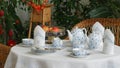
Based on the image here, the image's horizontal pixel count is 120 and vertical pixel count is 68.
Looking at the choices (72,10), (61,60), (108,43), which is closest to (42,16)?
(72,10)

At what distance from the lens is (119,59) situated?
82.0 inches

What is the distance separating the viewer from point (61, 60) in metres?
1.98

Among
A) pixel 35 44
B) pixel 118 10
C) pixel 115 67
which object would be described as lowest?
pixel 115 67

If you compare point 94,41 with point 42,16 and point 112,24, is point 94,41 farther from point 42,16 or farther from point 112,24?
point 42,16

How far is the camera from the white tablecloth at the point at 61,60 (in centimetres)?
197

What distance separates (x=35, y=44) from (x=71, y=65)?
464 mm

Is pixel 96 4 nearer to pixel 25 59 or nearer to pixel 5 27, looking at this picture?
pixel 5 27

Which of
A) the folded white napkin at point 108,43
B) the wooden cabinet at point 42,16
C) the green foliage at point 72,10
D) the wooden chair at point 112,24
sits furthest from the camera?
the green foliage at point 72,10

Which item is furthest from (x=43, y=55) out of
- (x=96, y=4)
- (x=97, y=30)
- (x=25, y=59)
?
(x=96, y=4)

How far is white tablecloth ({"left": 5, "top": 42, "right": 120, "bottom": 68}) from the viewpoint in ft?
6.48

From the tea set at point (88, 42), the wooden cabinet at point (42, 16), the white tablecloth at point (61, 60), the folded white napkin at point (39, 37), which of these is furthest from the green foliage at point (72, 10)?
the white tablecloth at point (61, 60)

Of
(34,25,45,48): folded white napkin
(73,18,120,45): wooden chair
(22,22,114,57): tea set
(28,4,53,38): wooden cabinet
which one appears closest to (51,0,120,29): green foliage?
(28,4,53,38): wooden cabinet

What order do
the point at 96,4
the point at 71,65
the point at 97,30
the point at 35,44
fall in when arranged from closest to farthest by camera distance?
1. the point at 71,65
2. the point at 35,44
3. the point at 97,30
4. the point at 96,4

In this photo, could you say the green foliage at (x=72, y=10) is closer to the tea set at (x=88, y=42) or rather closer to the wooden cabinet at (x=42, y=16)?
the wooden cabinet at (x=42, y=16)
